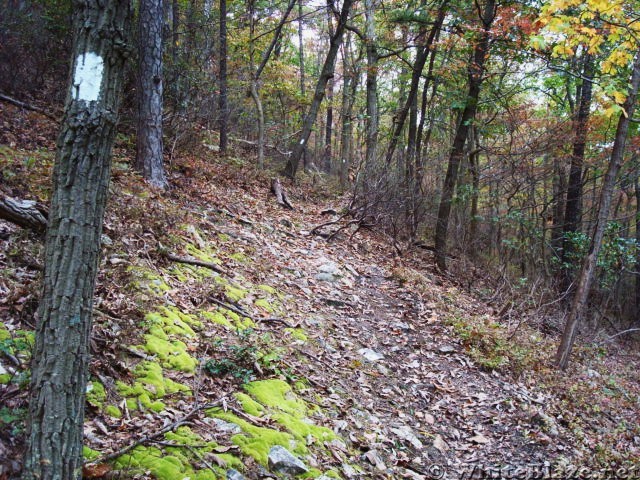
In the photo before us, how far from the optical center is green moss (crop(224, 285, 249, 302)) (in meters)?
5.38

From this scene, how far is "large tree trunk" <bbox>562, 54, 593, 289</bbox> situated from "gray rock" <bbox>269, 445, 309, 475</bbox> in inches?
427

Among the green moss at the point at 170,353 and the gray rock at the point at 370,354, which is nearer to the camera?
the green moss at the point at 170,353

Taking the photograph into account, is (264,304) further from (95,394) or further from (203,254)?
(95,394)

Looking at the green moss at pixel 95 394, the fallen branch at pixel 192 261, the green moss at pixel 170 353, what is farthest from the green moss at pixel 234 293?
the green moss at pixel 95 394

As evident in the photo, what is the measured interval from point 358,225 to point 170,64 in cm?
565

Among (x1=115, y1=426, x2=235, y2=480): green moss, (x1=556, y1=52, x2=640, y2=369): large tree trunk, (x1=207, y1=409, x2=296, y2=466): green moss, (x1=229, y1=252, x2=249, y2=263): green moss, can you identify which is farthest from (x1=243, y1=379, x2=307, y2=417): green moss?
(x1=556, y1=52, x2=640, y2=369): large tree trunk

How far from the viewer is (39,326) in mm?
1984

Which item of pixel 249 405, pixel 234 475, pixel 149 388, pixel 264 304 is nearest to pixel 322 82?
pixel 264 304

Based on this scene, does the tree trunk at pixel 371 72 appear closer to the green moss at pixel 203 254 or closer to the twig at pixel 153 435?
the green moss at pixel 203 254

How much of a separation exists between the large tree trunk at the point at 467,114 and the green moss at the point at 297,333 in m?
6.38

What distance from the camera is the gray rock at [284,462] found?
10.1ft

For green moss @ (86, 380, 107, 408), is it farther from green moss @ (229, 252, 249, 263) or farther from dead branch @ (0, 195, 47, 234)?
green moss @ (229, 252, 249, 263)

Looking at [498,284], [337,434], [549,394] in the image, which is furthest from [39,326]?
[498,284]

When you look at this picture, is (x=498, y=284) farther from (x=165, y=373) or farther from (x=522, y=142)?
(x=165, y=373)
